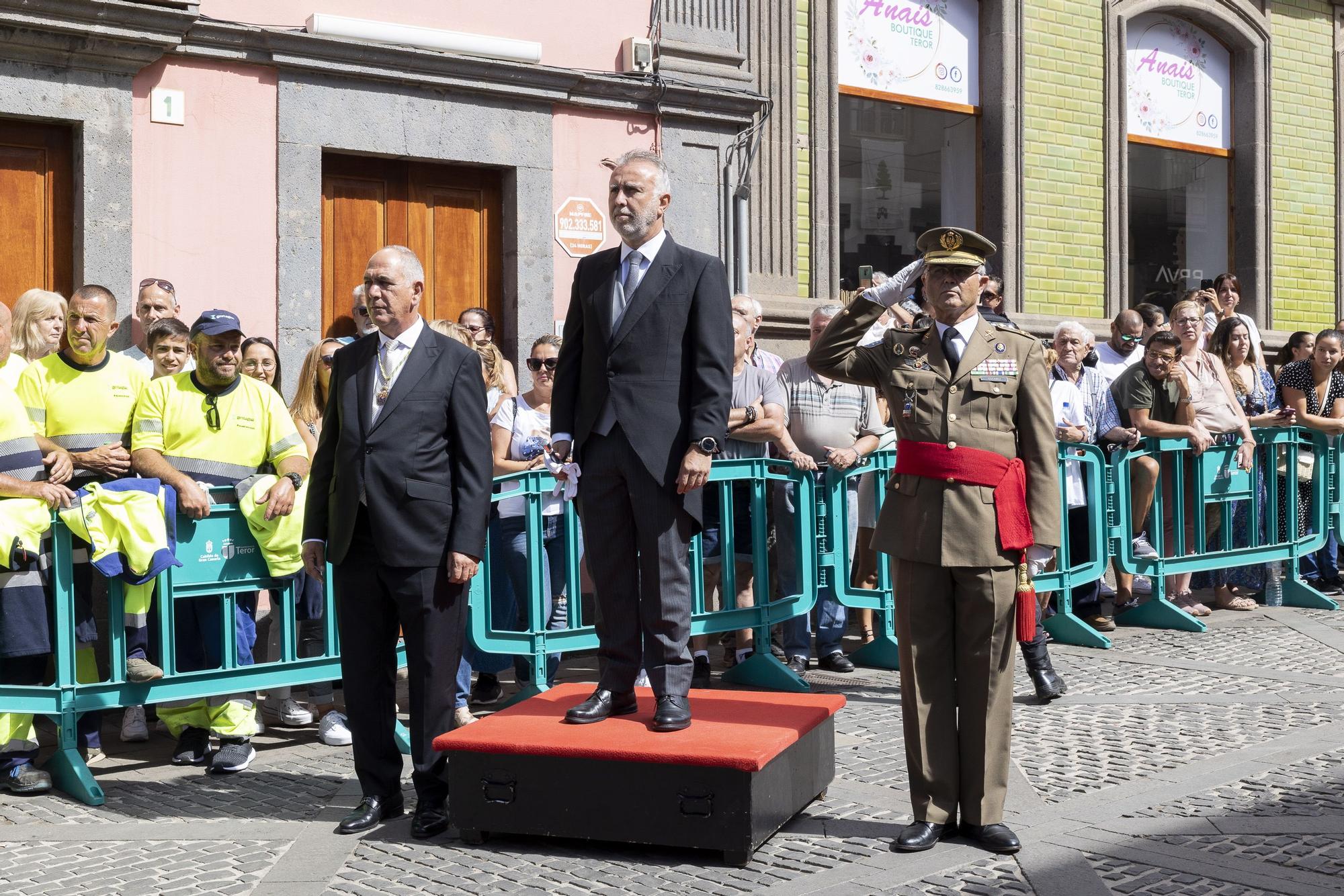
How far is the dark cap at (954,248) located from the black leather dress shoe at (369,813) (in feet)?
8.63

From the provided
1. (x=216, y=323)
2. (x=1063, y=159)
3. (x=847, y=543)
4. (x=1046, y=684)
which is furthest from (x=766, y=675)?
(x=1063, y=159)

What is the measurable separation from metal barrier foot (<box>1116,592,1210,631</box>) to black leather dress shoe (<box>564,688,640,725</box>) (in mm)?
5100

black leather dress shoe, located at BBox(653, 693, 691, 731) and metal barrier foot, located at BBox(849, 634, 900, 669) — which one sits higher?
black leather dress shoe, located at BBox(653, 693, 691, 731)

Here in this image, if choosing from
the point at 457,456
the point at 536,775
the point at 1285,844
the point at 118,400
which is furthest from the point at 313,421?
the point at 1285,844

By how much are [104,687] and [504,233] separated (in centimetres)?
594

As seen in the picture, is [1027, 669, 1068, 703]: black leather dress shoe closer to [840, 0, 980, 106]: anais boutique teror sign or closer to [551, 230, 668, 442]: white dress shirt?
[551, 230, 668, 442]: white dress shirt

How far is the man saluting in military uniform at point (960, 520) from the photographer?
5.02 meters

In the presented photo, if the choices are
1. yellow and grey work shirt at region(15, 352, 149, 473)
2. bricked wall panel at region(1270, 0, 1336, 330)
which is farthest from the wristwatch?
bricked wall panel at region(1270, 0, 1336, 330)

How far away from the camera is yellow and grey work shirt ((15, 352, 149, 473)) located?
22.3 ft

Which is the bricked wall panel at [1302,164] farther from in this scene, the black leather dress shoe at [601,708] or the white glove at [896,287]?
the black leather dress shoe at [601,708]

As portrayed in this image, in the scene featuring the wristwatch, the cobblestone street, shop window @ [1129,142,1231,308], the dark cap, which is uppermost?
shop window @ [1129,142,1231,308]

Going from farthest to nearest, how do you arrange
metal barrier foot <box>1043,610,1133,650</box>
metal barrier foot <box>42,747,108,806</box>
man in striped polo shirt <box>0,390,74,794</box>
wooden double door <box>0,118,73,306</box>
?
wooden double door <box>0,118,73,306</box> → metal barrier foot <box>1043,610,1133,650</box> → man in striped polo shirt <box>0,390,74,794</box> → metal barrier foot <box>42,747,108,806</box>

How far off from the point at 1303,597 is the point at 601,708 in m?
6.85

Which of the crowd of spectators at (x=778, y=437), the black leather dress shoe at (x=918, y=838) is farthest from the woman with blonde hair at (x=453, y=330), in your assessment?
the black leather dress shoe at (x=918, y=838)
